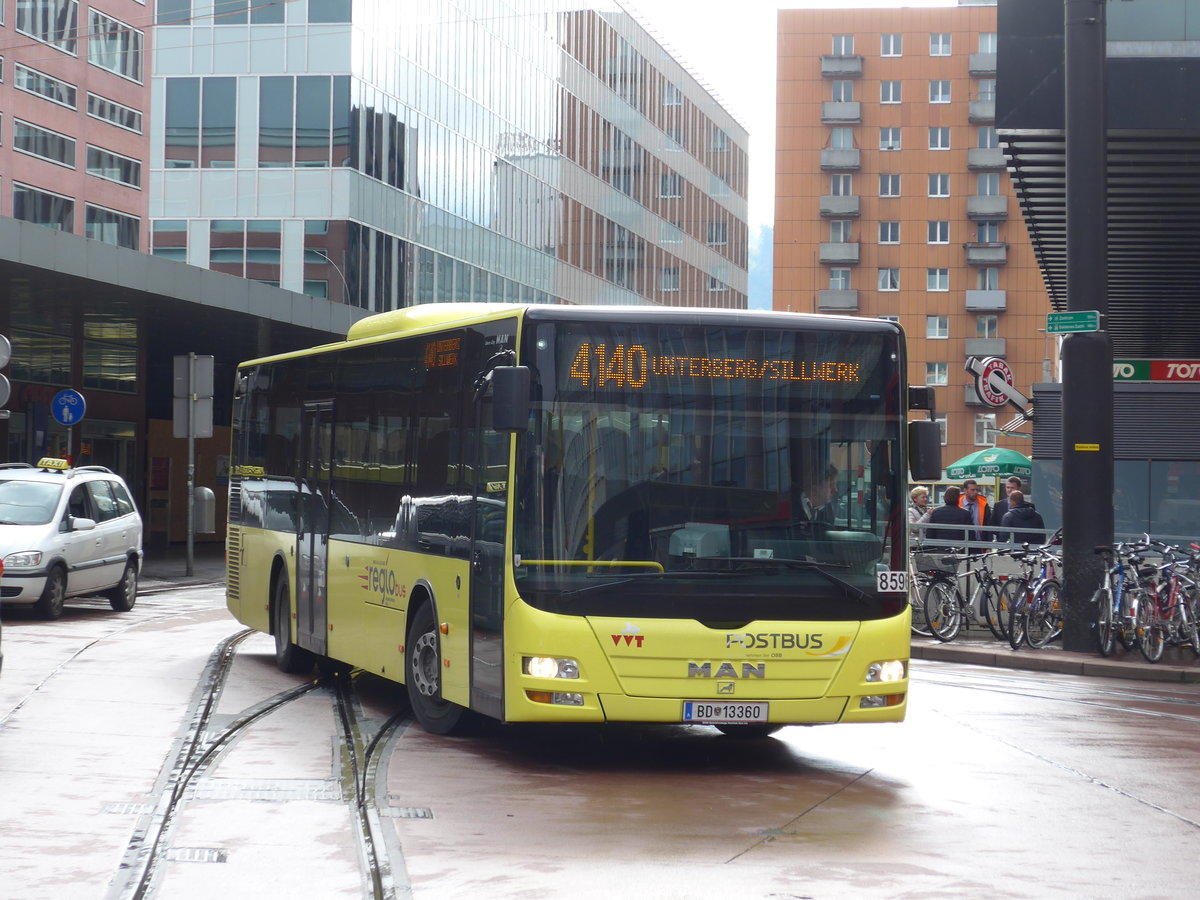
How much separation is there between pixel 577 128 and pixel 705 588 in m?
57.7

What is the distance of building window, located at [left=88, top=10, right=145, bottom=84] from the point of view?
59719 millimetres

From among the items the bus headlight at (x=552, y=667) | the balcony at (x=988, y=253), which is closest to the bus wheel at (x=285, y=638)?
the bus headlight at (x=552, y=667)

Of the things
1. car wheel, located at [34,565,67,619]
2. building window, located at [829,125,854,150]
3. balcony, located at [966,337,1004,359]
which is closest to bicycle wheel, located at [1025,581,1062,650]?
car wheel, located at [34,565,67,619]

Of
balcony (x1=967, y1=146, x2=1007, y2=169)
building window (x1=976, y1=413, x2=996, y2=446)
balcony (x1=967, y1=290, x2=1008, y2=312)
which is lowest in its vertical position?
building window (x1=976, y1=413, x2=996, y2=446)

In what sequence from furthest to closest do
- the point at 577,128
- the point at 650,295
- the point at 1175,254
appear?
the point at 650,295 < the point at 577,128 < the point at 1175,254

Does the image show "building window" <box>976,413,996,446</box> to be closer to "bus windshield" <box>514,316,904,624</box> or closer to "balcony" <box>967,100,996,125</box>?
"balcony" <box>967,100,996,125</box>

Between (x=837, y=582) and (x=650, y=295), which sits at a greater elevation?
(x=650, y=295)

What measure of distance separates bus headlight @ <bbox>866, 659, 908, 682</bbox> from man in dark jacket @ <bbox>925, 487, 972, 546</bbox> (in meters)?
10.6

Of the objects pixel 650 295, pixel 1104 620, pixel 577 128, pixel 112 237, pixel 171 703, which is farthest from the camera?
pixel 650 295

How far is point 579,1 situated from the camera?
2586 inches

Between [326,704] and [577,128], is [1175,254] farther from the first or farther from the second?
[577,128]

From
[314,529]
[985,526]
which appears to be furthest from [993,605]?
[314,529]

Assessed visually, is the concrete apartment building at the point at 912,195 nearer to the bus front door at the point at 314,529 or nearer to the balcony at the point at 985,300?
the balcony at the point at 985,300

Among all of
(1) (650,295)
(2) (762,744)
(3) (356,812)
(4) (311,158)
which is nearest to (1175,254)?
(2) (762,744)
